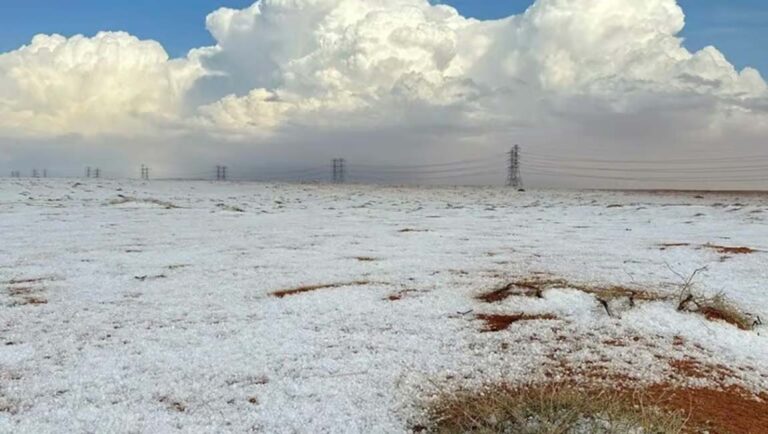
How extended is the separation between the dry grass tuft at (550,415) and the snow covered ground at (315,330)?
0.90 feet

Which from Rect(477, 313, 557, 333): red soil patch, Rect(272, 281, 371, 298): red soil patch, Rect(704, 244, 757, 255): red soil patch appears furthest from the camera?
Rect(704, 244, 757, 255): red soil patch

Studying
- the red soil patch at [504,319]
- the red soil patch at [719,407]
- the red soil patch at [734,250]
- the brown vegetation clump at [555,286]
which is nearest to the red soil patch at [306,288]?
the brown vegetation clump at [555,286]

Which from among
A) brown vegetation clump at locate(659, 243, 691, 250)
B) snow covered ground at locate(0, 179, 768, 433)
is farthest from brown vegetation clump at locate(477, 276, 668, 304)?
brown vegetation clump at locate(659, 243, 691, 250)

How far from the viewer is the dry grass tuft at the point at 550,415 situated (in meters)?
3.43

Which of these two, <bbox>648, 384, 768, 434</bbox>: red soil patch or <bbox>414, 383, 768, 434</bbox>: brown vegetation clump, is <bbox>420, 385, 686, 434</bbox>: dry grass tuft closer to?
<bbox>414, 383, 768, 434</bbox>: brown vegetation clump

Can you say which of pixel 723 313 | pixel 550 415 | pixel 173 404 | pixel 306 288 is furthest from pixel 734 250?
pixel 173 404

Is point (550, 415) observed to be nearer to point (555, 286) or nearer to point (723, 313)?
point (723, 313)

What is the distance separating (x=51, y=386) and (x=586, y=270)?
657 centimetres

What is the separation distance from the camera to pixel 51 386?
4480 millimetres

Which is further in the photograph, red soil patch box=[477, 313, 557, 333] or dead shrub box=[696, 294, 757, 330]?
dead shrub box=[696, 294, 757, 330]

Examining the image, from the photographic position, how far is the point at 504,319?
5.89 metres

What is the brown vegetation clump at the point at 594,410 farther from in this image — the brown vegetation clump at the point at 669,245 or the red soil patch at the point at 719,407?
the brown vegetation clump at the point at 669,245

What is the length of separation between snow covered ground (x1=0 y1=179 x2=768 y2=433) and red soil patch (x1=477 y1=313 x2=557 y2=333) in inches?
3.2

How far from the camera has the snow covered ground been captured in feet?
13.7
